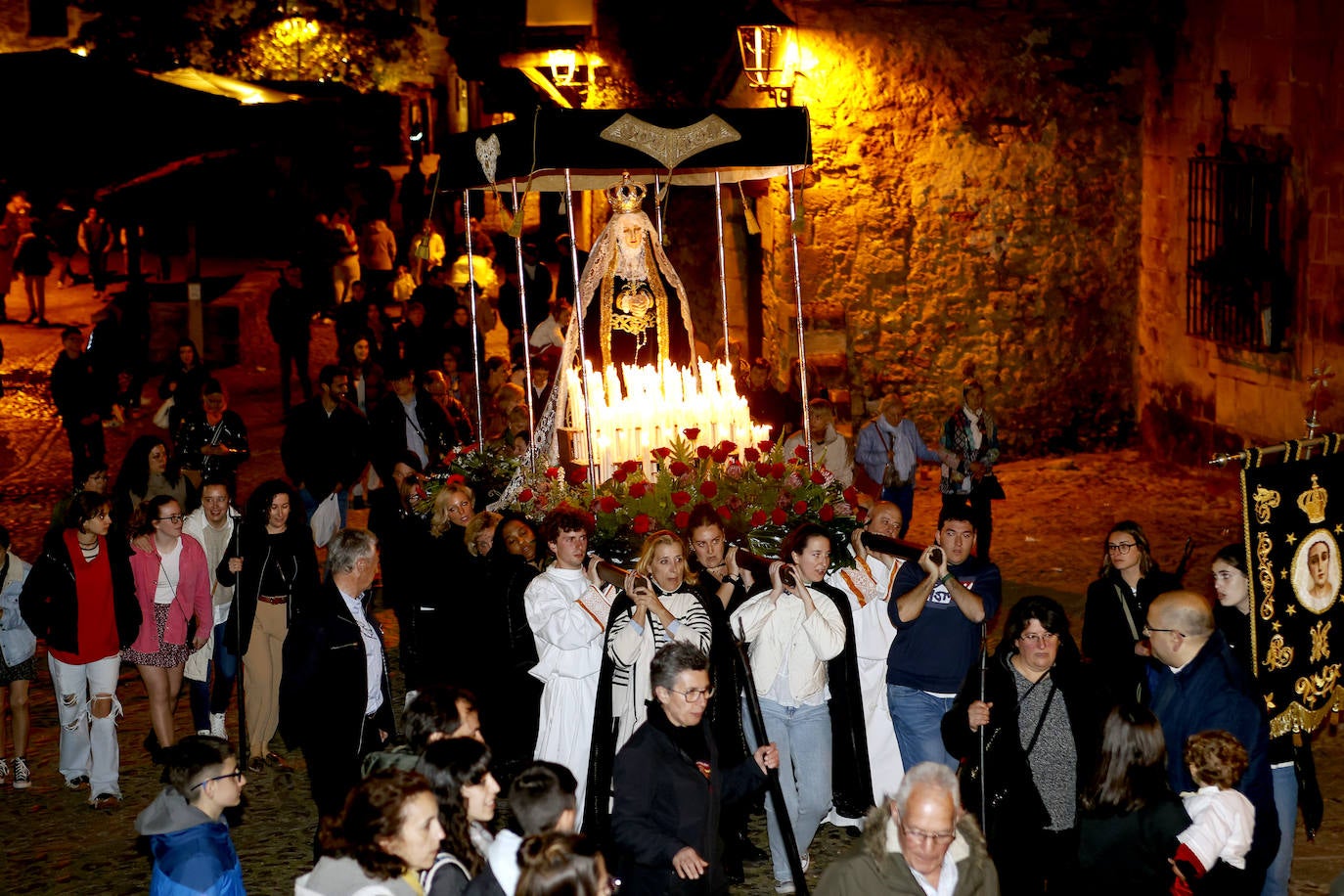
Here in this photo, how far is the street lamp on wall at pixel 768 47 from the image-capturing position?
13836 millimetres

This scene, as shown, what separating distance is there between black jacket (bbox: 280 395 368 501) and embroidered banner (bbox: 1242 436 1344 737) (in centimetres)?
658

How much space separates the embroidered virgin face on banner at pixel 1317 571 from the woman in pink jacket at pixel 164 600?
16.5 ft

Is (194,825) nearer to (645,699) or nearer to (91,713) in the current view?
(645,699)

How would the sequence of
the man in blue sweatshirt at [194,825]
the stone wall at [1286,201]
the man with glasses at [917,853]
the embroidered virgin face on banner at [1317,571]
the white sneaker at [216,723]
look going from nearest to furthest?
the man with glasses at [917,853], the man in blue sweatshirt at [194,825], the embroidered virgin face on banner at [1317,571], the white sneaker at [216,723], the stone wall at [1286,201]

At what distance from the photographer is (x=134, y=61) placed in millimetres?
30406

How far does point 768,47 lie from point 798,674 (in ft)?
27.2

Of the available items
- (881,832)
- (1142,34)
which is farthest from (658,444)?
(1142,34)

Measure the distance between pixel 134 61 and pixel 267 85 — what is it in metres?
5.14

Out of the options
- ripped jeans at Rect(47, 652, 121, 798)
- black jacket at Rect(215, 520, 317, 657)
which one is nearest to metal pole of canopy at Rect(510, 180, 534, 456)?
black jacket at Rect(215, 520, 317, 657)

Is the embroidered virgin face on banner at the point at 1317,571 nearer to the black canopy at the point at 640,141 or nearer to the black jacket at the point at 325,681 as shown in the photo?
the black canopy at the point at 640,141

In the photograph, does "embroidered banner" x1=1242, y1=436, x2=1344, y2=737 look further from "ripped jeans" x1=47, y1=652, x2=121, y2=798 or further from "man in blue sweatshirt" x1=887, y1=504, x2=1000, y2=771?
"ripped jeans" x1=47, y1=652, x2=121, y2=798

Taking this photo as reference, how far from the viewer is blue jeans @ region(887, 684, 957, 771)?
23.2ft

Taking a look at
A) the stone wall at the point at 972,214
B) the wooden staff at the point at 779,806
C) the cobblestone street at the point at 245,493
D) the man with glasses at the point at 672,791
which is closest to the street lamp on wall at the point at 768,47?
the stone wall at the point at 972,214

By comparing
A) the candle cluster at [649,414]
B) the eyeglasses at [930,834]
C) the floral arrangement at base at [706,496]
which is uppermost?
the candle cluster at [649,414]
